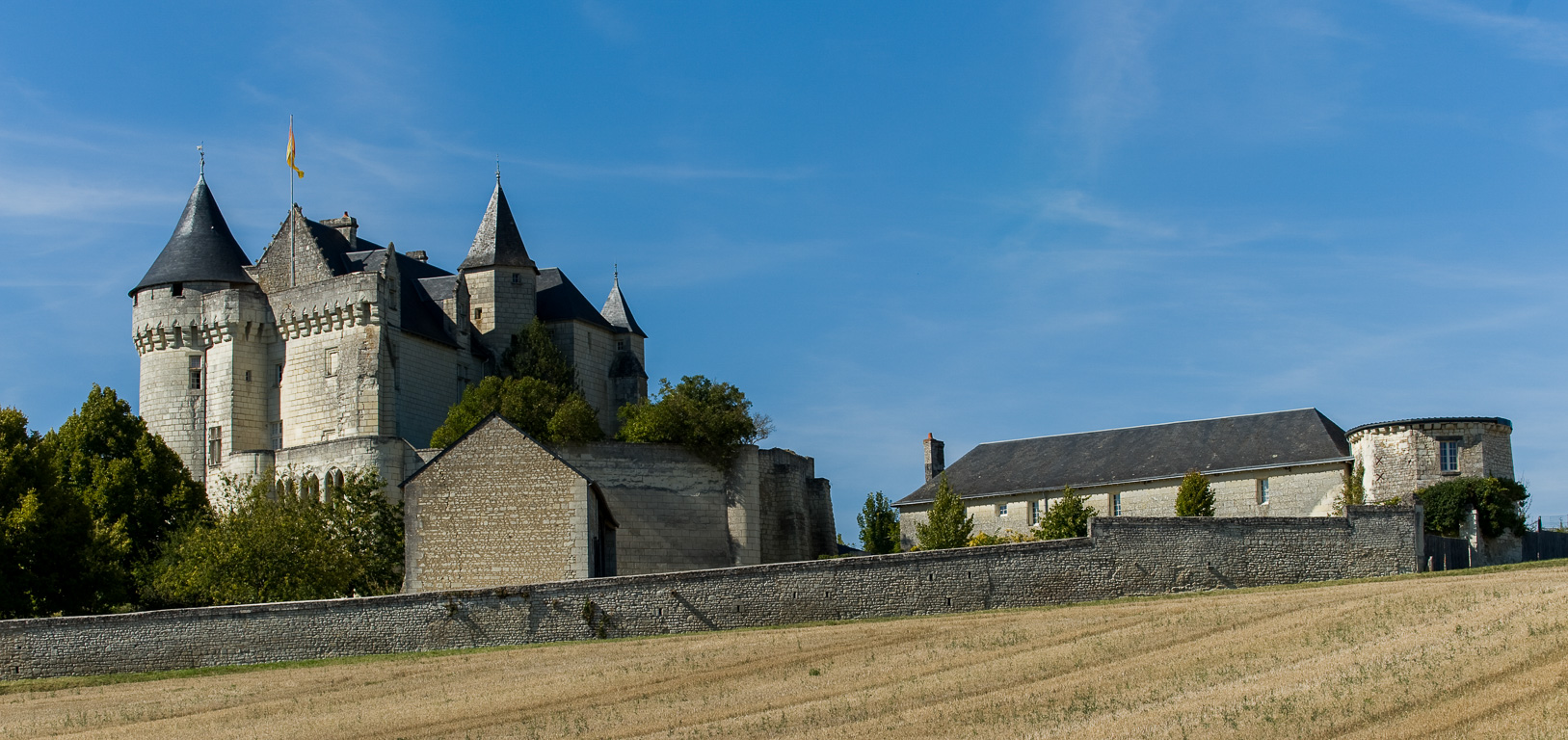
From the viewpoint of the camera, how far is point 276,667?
1237 inches

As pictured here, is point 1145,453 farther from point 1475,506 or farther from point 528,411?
point 528,411

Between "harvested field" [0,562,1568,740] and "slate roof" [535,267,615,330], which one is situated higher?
"slate roof" [535,267,615,330]

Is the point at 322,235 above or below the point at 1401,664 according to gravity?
above

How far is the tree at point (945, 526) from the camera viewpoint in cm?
4178

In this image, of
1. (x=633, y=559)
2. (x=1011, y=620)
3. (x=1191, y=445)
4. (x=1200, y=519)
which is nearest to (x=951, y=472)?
(x=1191, y=445)

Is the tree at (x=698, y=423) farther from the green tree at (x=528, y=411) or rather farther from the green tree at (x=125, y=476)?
the green tree at (x=125, y=476)

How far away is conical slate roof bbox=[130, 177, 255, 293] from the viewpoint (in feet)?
161

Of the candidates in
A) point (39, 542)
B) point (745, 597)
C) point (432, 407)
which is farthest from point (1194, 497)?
point (39, 542)

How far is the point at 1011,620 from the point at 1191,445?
64.1ft

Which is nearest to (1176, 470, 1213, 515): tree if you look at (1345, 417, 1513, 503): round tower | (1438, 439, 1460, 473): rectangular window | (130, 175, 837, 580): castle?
(1345, 417, 1513, 503): round tower

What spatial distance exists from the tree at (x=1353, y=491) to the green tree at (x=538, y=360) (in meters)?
21.0

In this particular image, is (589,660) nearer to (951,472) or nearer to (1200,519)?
(1200,519)

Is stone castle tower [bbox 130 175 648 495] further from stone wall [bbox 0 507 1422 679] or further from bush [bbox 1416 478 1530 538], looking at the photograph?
bush [bbox 1416 478 1530 538]

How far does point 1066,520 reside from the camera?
1619 inches
